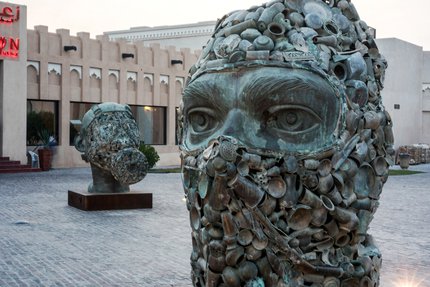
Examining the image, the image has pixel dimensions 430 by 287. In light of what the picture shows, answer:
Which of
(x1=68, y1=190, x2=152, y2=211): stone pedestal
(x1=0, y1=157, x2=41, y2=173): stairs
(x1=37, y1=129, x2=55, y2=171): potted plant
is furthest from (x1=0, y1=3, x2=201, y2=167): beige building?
(x1=68, y1=190, x2=152, y2=211): stone pedestal

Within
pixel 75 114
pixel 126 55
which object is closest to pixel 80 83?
pixel 75 114

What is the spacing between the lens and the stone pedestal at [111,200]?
12641mm

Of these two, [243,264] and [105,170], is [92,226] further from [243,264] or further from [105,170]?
[243,264]

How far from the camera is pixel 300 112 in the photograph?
111 inches

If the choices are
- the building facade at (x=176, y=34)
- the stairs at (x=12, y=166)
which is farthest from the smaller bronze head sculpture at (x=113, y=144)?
the building facade at (x=176, y=34)

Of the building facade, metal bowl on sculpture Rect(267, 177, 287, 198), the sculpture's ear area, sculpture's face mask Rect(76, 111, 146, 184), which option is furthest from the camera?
the building facade

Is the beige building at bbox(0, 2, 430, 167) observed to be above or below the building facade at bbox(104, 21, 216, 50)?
below

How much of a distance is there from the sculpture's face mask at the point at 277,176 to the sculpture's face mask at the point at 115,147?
9.19 meters

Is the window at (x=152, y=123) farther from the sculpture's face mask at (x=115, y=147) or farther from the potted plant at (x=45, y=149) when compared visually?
the sculpture's face mask at (x=115, y=147)

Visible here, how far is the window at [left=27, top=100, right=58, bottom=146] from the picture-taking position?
2575 cm

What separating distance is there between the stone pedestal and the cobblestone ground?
23 cm

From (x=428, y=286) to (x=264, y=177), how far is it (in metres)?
4.87

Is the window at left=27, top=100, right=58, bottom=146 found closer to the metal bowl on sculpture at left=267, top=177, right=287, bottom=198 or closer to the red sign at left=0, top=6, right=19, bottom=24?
the red sign at left=0, top=6, right=19, bottom=24

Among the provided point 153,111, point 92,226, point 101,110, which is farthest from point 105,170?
point 153,111
